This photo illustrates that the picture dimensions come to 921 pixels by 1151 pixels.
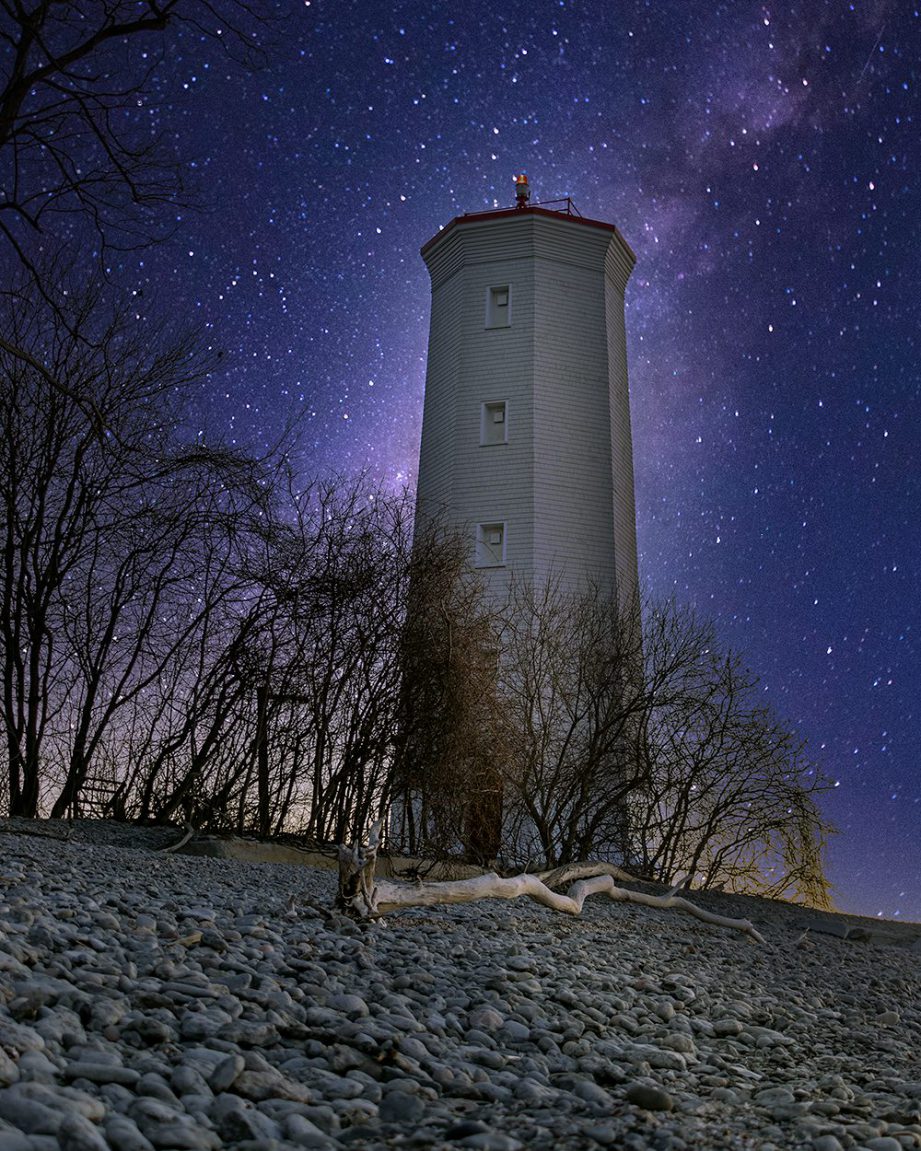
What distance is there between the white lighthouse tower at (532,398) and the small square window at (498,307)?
0.03 m

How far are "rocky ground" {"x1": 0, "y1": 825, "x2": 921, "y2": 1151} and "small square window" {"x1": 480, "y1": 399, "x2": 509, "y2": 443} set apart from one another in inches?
510

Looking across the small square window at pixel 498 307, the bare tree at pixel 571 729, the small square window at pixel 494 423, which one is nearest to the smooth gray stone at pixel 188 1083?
the bare tree at pixel 571 729

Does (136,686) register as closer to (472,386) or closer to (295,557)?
(295,557)

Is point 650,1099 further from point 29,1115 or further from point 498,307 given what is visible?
point 498,307

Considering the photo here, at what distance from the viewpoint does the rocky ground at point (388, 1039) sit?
198 cm

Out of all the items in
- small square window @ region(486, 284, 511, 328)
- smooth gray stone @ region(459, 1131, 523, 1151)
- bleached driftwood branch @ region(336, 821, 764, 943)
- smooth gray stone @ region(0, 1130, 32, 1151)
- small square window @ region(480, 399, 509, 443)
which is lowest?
smooth gray stone @ region(459, 1131, 523, 1151)

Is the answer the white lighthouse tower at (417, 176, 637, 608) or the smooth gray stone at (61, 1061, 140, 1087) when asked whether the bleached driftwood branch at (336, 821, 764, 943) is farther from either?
the white lighthouse tower at (417, 176, 637, 608)

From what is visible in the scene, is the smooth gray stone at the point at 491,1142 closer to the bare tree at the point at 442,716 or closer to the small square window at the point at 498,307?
the bare tree at the point at 442,716

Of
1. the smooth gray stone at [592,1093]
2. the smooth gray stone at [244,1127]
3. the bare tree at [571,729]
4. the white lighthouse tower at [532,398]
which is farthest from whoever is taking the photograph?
the white lighthouse tower at [532,398]

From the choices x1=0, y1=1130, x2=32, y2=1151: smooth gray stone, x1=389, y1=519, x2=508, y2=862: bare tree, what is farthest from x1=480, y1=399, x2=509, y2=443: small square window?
x1=0, y1=1130, x2=32, y2=1151: smooth gray stone

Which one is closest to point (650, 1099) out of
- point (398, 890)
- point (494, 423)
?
point (398, 890)

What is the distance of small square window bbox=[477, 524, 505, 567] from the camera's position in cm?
1645

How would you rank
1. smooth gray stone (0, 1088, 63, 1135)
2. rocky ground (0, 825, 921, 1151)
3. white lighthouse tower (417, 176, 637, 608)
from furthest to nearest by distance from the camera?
1. white lighthouse tower (417, 176, 637, 608)
2. rocky ground (0, 825, 921, 1151)
3. smooth gray stone (0, 1088, 63, 1135)

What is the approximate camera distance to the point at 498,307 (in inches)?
747
